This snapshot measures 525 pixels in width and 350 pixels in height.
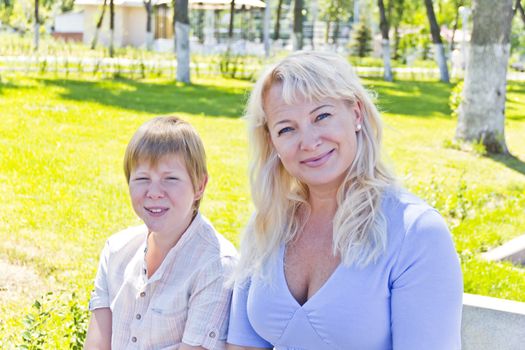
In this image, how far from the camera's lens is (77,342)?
386 cm

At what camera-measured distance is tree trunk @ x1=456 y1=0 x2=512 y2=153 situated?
11.0 m

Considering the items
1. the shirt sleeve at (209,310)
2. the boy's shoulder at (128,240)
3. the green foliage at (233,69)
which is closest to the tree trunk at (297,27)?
the green foliage at (233,69)

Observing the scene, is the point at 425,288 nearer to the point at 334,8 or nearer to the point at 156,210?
the point at 156,210

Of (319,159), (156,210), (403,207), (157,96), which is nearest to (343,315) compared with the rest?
(403,207)

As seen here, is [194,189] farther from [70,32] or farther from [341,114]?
[70,32]

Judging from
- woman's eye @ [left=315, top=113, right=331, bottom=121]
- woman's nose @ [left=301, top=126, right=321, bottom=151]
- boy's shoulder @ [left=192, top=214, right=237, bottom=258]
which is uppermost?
woman's eye @ [left=315, top=113, right=331, bottom=121]

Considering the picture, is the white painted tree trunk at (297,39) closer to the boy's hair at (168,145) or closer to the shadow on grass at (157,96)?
the shadow on grass at (157,96)

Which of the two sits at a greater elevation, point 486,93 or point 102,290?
point 486,93

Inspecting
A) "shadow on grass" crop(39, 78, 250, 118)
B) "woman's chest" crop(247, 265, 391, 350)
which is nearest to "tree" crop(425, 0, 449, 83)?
"shadow on grass" crop(39, 78, 250, 118)

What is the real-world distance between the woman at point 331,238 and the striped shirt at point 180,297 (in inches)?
6.1

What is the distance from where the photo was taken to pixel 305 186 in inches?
111

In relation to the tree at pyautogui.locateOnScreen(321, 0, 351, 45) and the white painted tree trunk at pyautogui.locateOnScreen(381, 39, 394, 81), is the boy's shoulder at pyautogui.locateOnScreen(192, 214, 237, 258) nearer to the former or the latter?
the white painted tree trunk at pyautogui.locateOnScreen(381, 39, 394, 81)

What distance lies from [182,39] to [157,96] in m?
4.05

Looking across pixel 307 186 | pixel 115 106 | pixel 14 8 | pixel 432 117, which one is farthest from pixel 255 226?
pixel 14 8
